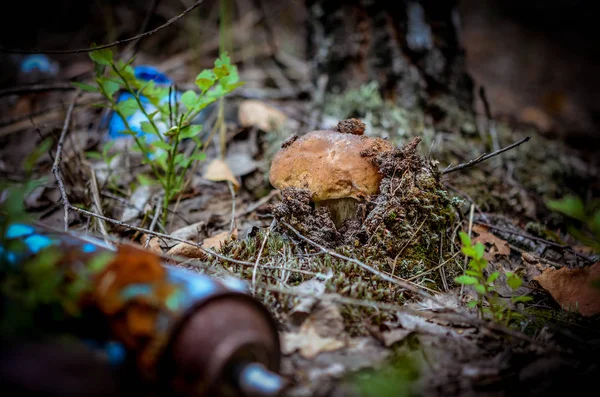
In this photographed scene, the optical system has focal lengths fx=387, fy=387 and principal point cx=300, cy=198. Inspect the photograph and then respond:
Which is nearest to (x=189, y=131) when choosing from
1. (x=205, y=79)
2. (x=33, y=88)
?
(x=205, y=79)

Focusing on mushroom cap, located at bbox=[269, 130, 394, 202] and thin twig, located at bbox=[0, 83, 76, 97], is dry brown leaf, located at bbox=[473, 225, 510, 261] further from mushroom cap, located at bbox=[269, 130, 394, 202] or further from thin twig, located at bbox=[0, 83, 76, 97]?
thin twig, located at bbox=[0, 83, 76, 97]

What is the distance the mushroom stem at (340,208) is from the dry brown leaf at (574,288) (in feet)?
3.24

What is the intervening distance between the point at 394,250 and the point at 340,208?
35 centimetres

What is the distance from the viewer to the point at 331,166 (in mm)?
1872

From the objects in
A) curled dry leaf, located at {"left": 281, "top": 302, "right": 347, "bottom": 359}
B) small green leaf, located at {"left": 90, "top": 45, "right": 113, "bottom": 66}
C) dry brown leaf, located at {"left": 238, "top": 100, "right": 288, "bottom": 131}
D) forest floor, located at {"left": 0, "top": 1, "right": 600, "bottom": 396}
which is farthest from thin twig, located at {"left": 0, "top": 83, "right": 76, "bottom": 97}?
curled dry leaf, located at {"left": 281, "top": 302, "right": 347, "bottom": 359}

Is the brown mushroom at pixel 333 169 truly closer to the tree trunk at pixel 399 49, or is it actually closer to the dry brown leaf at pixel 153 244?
the dry brown leaf at pixel 153 244

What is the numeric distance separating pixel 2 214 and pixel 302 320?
1.43m

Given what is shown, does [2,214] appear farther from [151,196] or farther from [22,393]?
[22,393]

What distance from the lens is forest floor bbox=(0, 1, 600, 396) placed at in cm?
140

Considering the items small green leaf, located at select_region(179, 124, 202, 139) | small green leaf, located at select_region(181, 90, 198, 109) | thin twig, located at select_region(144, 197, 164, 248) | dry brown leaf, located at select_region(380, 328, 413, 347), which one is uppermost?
small green leaf, located at select_region(181, 90, 198, 109)

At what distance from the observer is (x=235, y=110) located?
3918 mm

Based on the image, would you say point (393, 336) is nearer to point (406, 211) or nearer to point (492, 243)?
point (406, 211)

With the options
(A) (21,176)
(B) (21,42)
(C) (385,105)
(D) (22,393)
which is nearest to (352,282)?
(D) (22,393)

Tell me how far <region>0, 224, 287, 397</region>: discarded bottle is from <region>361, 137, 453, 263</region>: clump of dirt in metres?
0.97
